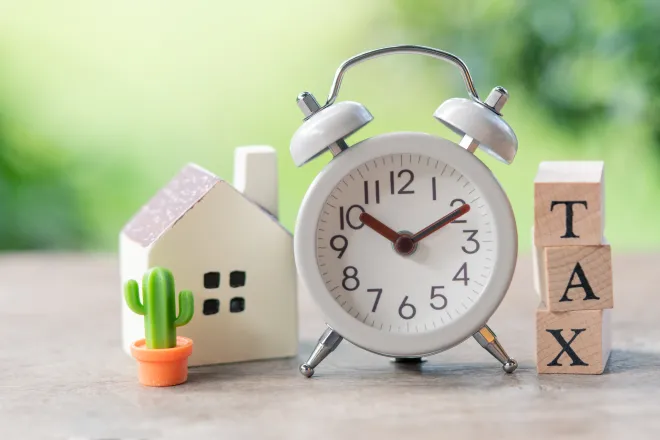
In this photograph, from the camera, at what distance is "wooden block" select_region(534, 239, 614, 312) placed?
1.35 meters

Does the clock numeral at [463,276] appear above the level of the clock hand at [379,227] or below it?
below

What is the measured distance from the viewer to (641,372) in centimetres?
139

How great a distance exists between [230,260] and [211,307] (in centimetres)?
7

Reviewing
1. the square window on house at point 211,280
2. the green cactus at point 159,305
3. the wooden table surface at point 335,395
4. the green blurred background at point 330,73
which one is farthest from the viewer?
the green blurred background at point 330,73

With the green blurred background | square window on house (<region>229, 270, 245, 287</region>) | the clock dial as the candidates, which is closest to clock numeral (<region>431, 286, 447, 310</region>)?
the clock dial

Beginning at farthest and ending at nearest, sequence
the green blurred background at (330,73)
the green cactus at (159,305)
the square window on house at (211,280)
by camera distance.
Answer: the green blurred background at (330,73)
the square window on house at (211,280)
the green cactus at (159,305)

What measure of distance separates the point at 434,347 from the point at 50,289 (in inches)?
42.0

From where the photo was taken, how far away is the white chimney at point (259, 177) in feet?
4.94

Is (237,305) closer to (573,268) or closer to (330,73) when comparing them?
(573,268)

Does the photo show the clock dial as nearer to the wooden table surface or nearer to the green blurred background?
the wooden table surface

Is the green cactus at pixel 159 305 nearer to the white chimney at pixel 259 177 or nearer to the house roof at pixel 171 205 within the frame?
the house roof at pixel 171 205

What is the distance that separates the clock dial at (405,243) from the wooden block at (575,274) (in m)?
0.08

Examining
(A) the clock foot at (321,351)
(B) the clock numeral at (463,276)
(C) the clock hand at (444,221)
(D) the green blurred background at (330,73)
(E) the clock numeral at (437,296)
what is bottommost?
(A) the clock foot at (321,351)

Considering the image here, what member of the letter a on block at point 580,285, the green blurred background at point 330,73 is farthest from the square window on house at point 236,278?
the green blurred background at point 330,73
